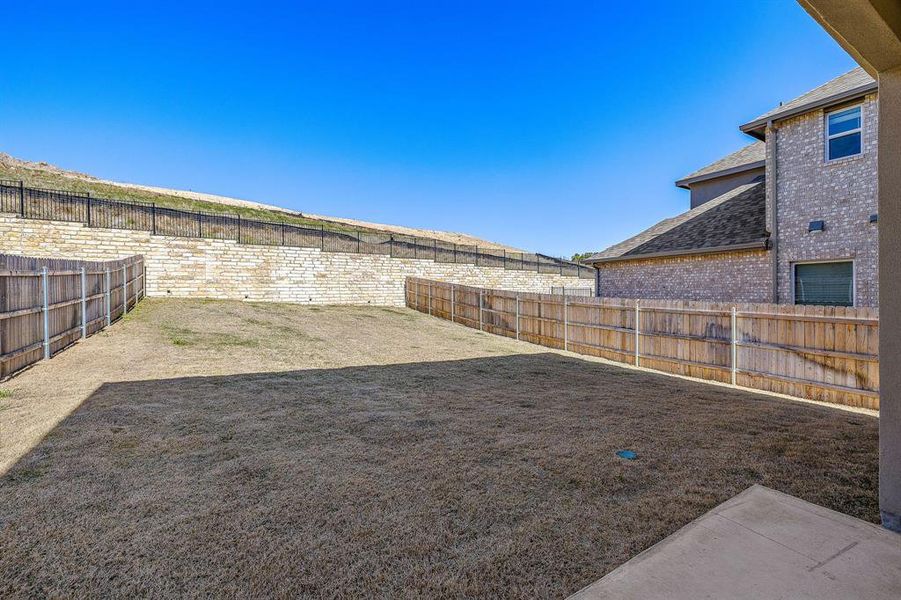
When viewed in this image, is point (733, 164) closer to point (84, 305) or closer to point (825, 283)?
point (825, 283)

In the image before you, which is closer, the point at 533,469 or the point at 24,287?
the point at 533,469

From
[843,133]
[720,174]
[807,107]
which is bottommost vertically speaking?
[843,133]

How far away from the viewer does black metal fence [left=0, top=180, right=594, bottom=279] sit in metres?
14.3

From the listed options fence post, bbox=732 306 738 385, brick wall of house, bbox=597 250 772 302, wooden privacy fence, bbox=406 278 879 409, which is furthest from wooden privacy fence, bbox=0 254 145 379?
brick wall of house, bbox=597 250 772 302

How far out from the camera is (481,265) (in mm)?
25531

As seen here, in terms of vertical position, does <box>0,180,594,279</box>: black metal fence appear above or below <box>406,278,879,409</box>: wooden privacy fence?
above

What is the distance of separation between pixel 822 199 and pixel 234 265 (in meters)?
19.2

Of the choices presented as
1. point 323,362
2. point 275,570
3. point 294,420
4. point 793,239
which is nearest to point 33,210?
point 323,362

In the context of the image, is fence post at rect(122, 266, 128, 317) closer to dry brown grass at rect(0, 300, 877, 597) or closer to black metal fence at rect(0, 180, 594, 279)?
black metal fence at rect(0, 180, 594, 279)

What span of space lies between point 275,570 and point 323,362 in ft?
21.3

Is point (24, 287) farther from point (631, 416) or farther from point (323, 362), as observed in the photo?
point (631, 416)

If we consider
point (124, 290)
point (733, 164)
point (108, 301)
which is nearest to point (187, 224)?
point (124, 290)

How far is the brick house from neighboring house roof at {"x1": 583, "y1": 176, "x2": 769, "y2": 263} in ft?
0.13

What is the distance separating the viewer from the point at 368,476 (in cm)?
334
